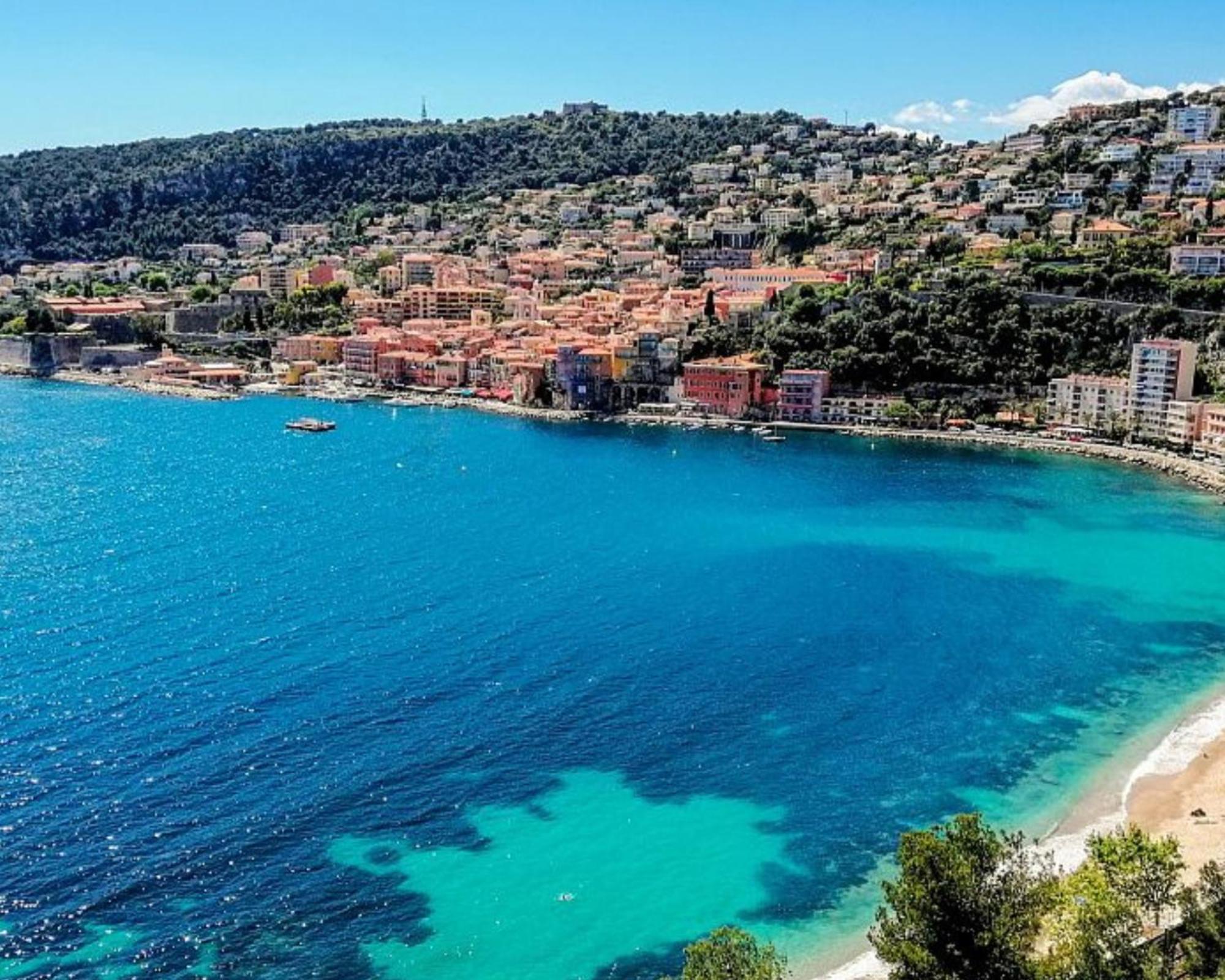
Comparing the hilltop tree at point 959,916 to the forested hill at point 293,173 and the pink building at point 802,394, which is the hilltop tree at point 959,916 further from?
the forested hill at point 293,173

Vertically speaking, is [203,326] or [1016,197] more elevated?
[1016,197]

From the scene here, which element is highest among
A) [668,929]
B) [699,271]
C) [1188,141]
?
[1188,141]

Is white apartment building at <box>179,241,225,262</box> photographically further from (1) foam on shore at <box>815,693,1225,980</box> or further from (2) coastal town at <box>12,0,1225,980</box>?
(1) foam on shore at <box>815,693,1225,980</box>

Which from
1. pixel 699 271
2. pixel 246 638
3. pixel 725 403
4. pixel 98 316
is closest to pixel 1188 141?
pixel 699 271

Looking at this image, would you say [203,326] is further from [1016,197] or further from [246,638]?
[246,638]

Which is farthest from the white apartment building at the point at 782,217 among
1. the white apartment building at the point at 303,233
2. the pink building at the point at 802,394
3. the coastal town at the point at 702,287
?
the white apartment building at the point at 303,233

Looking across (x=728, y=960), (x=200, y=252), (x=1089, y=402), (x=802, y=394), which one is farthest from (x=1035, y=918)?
(x=200, y=252)

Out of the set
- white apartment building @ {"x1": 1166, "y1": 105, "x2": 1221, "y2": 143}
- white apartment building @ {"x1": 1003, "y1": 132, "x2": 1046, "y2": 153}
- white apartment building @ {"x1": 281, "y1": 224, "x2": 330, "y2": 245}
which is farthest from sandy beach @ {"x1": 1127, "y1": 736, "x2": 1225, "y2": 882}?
white apartment building @ {"x1": 281, "y1": 224, "x2": 330, "y2": 245}

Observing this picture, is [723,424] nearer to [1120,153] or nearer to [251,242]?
[1120,153]
